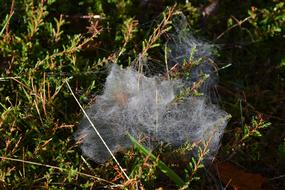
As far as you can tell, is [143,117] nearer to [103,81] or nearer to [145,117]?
[145,117]

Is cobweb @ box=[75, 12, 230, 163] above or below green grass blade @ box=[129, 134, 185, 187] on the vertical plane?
above

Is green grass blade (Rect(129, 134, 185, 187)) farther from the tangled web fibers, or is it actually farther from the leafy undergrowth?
the tangled web fibers

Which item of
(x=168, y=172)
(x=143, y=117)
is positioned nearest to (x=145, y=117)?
(x=143, y=117)

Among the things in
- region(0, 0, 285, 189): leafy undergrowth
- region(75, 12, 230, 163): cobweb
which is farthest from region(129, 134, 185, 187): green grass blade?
region(75, 12, 230, 163): cobweb

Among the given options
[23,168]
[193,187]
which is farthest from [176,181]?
[23,168]

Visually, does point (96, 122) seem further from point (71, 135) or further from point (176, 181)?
point (176, 181)

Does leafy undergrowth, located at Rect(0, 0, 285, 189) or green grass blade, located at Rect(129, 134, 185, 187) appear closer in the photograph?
green grass blade, located at Rect(129, 134, 185, 187)

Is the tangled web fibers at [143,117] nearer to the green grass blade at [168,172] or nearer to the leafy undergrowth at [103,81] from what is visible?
the leafy undergrowth at [103,81]
